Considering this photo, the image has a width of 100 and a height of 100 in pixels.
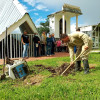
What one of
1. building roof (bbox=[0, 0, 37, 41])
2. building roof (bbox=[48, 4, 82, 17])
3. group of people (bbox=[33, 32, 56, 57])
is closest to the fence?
group of people (bbox=[33, 32, 56, 57])

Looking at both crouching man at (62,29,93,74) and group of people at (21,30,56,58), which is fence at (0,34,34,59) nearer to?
group of people at (21,30,56,58)

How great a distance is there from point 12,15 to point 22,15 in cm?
95

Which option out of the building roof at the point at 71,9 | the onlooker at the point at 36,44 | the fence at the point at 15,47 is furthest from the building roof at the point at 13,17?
the building roof at the point at 71,9

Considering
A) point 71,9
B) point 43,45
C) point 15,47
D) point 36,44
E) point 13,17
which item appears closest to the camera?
point 13,17

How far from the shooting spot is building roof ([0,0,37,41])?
9344 millimetres

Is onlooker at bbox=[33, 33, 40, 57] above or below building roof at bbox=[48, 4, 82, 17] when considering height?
below

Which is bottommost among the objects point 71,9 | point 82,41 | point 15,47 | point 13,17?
point 15,47

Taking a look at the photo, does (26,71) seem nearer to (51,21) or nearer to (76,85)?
(76,85)

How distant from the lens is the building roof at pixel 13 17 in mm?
9344

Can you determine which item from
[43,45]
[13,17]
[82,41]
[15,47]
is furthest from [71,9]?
[82,41]

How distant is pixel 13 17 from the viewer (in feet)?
32.6

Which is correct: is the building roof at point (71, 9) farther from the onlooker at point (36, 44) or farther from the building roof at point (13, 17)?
the onlooker at point (36, 44)

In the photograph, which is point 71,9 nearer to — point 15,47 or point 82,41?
point 15,47

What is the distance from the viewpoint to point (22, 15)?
969 centimetres
